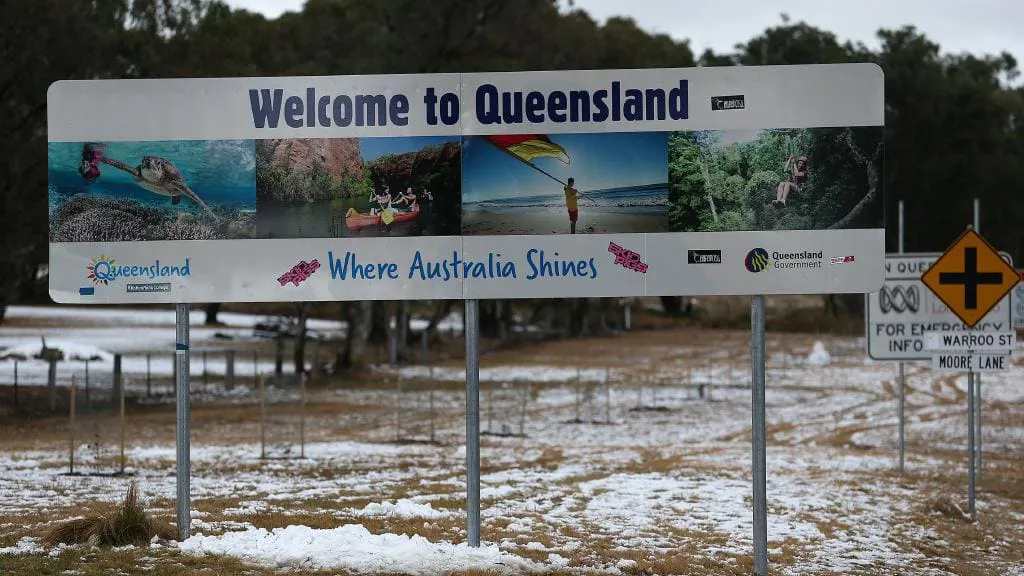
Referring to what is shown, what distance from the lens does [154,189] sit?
8.49m

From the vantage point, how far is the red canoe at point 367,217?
→ 8414 millimetres

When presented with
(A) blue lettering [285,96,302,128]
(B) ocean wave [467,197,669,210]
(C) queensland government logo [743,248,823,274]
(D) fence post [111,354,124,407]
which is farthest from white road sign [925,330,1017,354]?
(D) fence post [111,354,124,407]

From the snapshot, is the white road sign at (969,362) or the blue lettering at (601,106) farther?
the white road sign at (969,362)

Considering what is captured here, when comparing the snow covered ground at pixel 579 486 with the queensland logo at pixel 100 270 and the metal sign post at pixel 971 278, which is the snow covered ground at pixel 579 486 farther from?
the metal sign post at pixel 971 278

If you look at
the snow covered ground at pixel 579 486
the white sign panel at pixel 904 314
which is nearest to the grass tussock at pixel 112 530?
the snow covered ground at pixel 579 486

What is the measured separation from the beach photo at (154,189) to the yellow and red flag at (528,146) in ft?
5.80

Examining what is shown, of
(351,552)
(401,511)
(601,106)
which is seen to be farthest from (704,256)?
(401,511)

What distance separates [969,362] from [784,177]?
22.8ft

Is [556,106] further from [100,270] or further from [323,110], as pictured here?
[100,270]

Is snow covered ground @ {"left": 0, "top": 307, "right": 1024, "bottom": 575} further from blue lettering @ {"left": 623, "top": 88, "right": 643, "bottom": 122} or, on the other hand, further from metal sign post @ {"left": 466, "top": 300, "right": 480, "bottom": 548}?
blue lettering @ {"left": 623, "top": 88, "right": 643, "bottom": 122}

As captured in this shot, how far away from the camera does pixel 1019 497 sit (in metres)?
16.2

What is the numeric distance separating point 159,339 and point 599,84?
46.3 m

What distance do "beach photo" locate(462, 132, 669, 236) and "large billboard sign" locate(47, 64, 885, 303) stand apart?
0.05 feet

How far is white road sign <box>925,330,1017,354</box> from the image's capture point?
14070 mm
